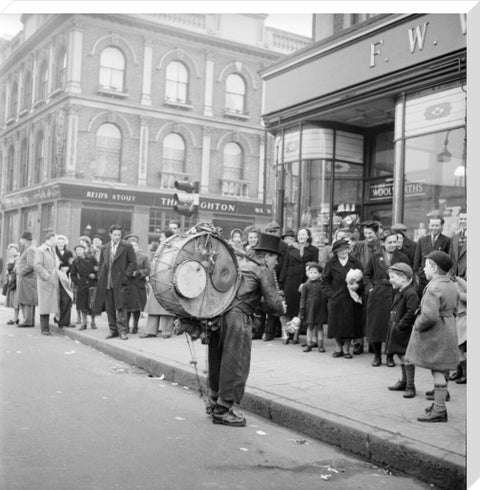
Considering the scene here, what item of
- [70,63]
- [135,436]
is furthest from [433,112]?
[135,436]

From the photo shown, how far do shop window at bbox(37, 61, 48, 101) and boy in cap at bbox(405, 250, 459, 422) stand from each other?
3613 millimetres

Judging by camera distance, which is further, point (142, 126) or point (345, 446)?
point (142, 126)

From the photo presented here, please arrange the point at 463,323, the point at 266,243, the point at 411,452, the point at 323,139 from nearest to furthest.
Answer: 1. the point at 411,452
2. the point at 266,243
3. the point at 463,323
4. the point at 323,139

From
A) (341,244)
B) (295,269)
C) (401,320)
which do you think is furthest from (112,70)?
(295,269)

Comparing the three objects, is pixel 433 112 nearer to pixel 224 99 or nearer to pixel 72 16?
pixel 224 99

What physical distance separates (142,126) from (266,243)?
1.53 metres

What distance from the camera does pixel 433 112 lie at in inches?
333

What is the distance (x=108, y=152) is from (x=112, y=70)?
715 millimetres

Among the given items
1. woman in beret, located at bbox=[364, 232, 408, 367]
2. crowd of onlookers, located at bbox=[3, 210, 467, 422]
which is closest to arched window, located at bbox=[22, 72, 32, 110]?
crowd of onlookers, located at bbox=[3, 210, 467, 422]

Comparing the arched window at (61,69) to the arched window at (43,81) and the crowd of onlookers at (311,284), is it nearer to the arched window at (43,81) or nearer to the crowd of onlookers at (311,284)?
the arched window at (43,81)

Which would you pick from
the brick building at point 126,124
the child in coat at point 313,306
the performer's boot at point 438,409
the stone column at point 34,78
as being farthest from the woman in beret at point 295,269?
the stone column at point 34,78

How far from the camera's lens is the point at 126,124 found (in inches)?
211

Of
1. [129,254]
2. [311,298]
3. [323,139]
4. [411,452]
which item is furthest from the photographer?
[323,139]

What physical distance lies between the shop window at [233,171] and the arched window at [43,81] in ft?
5.48
